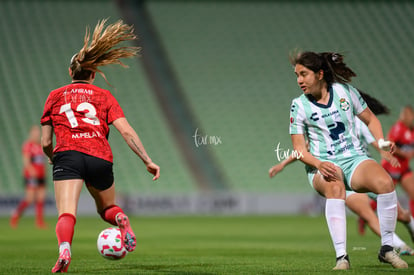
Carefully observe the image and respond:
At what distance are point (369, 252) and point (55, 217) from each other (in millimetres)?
13128

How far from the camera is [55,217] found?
19.9m

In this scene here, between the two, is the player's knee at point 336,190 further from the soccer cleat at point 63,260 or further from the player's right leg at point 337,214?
the soccer cleat at point 63,260

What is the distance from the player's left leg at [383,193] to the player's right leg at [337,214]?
185 millimetres

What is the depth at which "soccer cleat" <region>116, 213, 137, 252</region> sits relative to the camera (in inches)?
241

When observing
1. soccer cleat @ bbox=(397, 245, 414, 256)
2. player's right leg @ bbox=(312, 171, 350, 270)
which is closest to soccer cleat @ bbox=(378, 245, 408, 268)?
player's right leg @ bbox=(312, 171, 350, 270)

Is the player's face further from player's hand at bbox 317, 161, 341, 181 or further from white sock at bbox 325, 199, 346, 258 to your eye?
white sock at bbox 325, 199, 346, 258

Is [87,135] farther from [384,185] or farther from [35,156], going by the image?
[35,156]

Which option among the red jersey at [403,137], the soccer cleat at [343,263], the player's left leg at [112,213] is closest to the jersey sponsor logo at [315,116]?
the soccer cleat at [343,263]

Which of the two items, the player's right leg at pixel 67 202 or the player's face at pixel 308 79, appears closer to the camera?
the player's right leg at pixel 67 202

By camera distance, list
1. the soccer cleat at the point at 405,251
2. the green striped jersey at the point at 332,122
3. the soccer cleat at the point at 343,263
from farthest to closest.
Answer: the soccer cleat at the point at 405,251
the green striped jersey at the point at 332,122
the soccer cleat at the point at 343,263

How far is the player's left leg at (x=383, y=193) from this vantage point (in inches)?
245

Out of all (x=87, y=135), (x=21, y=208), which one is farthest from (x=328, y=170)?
(x=21, y=208)

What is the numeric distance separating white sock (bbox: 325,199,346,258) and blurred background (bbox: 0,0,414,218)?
557 inches

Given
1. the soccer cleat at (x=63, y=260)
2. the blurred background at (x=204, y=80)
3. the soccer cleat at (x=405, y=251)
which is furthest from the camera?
the blurred background at (x=204, y=80)
